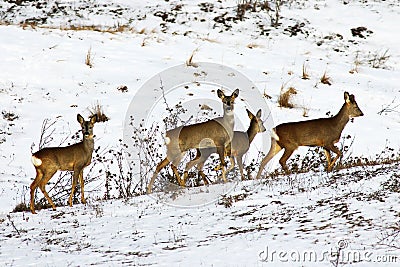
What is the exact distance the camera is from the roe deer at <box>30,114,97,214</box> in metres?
8.73

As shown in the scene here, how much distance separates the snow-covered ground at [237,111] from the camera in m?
5.70

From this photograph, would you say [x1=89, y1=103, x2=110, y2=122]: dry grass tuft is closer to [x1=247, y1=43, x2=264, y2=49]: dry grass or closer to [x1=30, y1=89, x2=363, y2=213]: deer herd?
[x1=30, y1=89, x2=363, y2=213]: deer herd

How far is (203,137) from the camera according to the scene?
9.59m

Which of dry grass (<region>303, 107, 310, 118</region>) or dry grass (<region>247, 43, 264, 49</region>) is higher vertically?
dry grass (<region>247, 43, 264, 49</region>)

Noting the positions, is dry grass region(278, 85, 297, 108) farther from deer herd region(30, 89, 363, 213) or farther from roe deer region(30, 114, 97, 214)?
roe deer region(30, 114, 97, 214)

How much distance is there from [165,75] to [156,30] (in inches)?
177

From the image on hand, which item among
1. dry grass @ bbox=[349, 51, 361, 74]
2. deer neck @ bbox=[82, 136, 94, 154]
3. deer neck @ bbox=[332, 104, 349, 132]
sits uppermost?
deer neck @ bbox=[332, 104, 349, 132]

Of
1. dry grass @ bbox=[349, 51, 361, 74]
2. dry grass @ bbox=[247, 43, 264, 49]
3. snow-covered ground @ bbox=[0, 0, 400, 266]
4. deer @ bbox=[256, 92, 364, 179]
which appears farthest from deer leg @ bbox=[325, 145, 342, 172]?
dry grass @ bbox=[247, 43, 264, 49]

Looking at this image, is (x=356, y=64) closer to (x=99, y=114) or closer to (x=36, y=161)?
(x=99, y=114)

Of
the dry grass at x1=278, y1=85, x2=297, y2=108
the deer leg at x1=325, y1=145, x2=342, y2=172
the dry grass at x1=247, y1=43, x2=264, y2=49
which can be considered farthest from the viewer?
the dry grass at x1=247, y1=43, x2=264, y2=49

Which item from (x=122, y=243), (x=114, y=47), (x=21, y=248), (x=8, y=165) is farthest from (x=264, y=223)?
(x=114, y=47)

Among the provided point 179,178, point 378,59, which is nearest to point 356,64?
point 378,59

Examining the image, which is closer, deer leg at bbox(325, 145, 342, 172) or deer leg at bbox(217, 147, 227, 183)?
deer leg at bbox(325, 145, 342, 172)

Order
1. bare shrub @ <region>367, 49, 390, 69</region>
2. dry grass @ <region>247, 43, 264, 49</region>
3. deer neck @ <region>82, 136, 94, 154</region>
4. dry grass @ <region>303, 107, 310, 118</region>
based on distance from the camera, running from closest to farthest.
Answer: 1. deer neck @ <region>82, 136, 94, 154</region>
2. dry grass @ <region>303, 107, 310, 118</region>
3. bare shrub @ <region>367, 49, 390, 69</region>
4. dry grass @ <region>247, 43, 264, 49</region>
